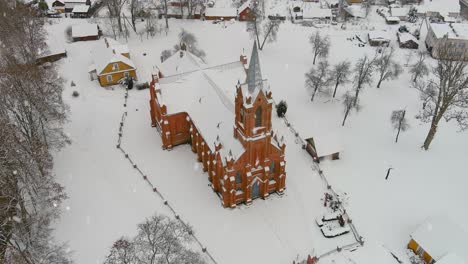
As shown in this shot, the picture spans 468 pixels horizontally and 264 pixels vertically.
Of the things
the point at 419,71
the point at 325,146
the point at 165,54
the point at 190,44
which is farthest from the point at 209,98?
the point at 419,71

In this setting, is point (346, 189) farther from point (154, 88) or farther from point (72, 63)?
point (72, 63)

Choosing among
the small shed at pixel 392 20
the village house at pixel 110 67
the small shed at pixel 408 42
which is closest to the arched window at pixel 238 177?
the village house at pixel 110 67

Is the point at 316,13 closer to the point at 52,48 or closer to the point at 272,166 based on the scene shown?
the point at 52,48

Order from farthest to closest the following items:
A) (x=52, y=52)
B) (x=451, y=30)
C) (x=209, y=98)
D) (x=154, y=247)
Answer: (x=451, y=30), (x=52, y=52), (x=209, y=98), (x=154, y=247)

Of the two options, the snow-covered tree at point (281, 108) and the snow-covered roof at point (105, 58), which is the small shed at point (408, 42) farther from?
the snow-covered roof at point (105, 58)

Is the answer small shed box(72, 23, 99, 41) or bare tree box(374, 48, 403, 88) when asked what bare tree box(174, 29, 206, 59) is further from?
bare tree box(374, 48, 403, 88)

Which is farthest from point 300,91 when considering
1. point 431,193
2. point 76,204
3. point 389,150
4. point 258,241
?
point 76,204
